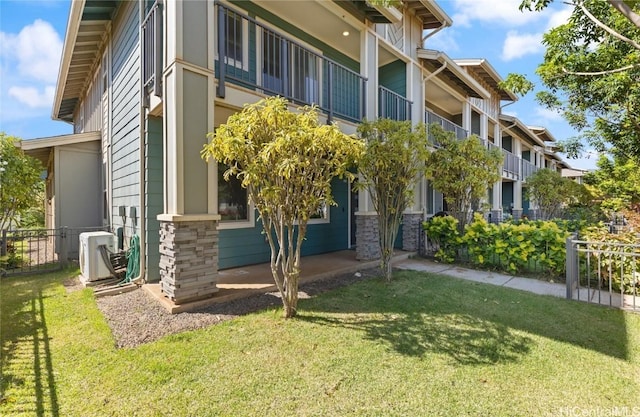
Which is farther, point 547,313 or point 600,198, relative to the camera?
point 600,198

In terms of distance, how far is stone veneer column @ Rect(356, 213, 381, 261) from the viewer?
793 cm

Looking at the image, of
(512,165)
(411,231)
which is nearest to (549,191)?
(512,165)

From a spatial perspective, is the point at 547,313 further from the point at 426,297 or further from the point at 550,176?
the point at 550,176

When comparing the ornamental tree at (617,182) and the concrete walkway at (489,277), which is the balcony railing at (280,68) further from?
the ornamental tree at (617,182)

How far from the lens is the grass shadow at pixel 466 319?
11.6ft

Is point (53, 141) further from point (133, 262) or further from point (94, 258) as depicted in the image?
point (133, 262)

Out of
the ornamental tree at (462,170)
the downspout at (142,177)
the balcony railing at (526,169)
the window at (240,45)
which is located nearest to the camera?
the downspout at (142,177)

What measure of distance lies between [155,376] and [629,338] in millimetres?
5428

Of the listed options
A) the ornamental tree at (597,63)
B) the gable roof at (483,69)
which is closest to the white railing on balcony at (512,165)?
the gable roof at (483,69)

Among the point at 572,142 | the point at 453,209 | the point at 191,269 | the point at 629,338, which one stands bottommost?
the point at 629,338

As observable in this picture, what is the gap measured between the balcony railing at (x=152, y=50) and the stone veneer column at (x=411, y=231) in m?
7.48

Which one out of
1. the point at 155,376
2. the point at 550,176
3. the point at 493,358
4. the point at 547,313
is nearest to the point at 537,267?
the point at 547,313

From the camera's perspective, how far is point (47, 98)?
1391 cm

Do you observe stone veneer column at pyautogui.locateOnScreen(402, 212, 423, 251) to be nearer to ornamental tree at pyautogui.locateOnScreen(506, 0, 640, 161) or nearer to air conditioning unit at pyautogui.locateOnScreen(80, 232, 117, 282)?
ornamental tree at pyautogui.locateOnScreen(506, 0, 640, 161)
